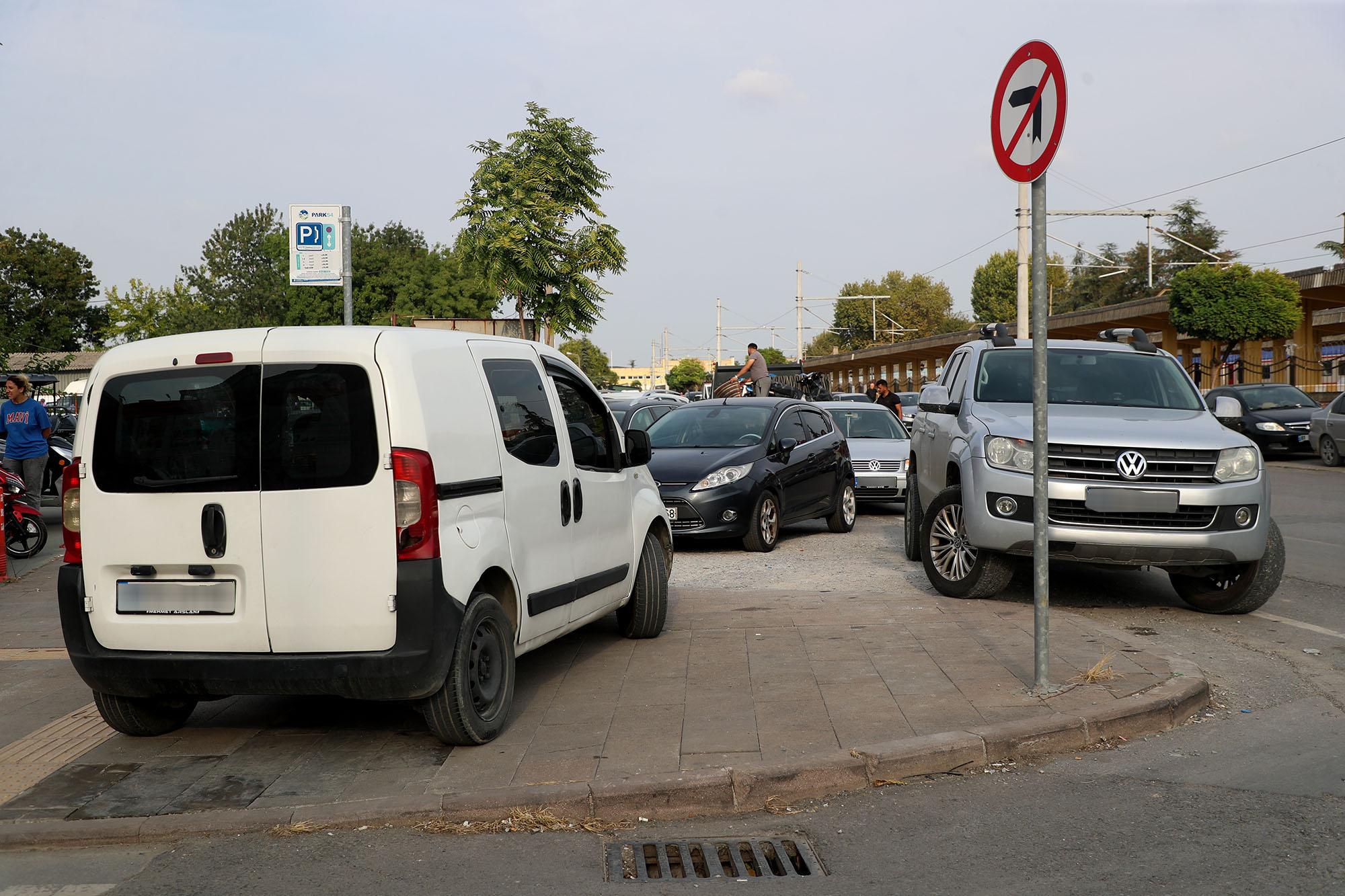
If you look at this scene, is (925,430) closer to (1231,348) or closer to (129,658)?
(129,658)

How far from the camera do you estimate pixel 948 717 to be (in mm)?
5301

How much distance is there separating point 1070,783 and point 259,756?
3.47 metres

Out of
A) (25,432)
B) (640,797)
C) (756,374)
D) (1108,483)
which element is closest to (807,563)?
(1108,483)

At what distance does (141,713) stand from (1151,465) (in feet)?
20.4

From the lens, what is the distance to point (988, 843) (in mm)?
4086

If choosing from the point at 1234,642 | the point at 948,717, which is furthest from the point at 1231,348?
the point at 948,717

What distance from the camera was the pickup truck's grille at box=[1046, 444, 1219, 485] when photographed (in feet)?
25.3

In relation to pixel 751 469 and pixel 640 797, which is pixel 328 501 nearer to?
pixel 640 797

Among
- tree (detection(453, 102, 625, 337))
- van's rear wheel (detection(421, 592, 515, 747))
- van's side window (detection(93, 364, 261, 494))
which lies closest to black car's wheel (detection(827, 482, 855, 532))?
van's rear wheel (detection(421, 592, 515, 747))

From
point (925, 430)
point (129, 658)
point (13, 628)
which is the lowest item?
point (13, 628)

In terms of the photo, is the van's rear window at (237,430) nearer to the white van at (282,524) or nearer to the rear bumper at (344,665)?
the white van at (282,524)

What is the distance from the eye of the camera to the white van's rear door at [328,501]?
4.72 m

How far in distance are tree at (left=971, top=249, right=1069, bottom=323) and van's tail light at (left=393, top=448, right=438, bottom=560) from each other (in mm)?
100791

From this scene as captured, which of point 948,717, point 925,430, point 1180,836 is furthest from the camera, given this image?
point 925,430
